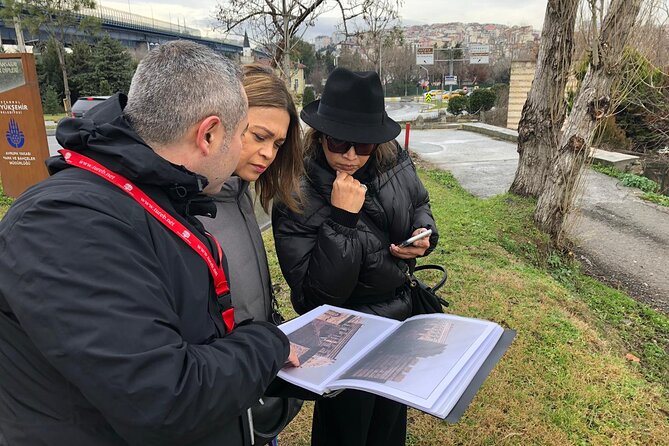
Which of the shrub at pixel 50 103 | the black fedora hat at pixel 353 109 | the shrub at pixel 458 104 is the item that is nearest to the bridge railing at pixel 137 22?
the shrub at pixel 50 103

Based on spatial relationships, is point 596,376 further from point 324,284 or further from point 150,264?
point 150,264

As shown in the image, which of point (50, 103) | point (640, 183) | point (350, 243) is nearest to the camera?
point (350, 243)

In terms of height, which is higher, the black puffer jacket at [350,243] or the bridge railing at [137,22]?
the bridge railing at [137,22]

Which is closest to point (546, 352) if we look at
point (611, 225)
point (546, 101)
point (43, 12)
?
point (611, 225)

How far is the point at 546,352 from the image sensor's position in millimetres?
3355

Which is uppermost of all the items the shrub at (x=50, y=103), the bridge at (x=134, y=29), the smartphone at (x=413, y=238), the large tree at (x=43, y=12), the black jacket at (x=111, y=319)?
the bridge at (x=134, y=29)

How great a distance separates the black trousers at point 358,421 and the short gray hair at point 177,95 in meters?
1.26

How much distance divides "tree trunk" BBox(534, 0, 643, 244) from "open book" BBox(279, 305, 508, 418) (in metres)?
4.42

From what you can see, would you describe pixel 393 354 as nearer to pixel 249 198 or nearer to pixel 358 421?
pixel 358 421

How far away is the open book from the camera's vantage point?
4.00 ft

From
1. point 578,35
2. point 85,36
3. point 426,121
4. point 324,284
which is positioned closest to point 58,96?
point 85,36

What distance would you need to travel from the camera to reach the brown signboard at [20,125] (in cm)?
674

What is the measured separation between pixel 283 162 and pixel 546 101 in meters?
6.17

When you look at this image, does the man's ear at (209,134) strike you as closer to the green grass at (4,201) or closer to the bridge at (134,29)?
the green grass at (4,201)
